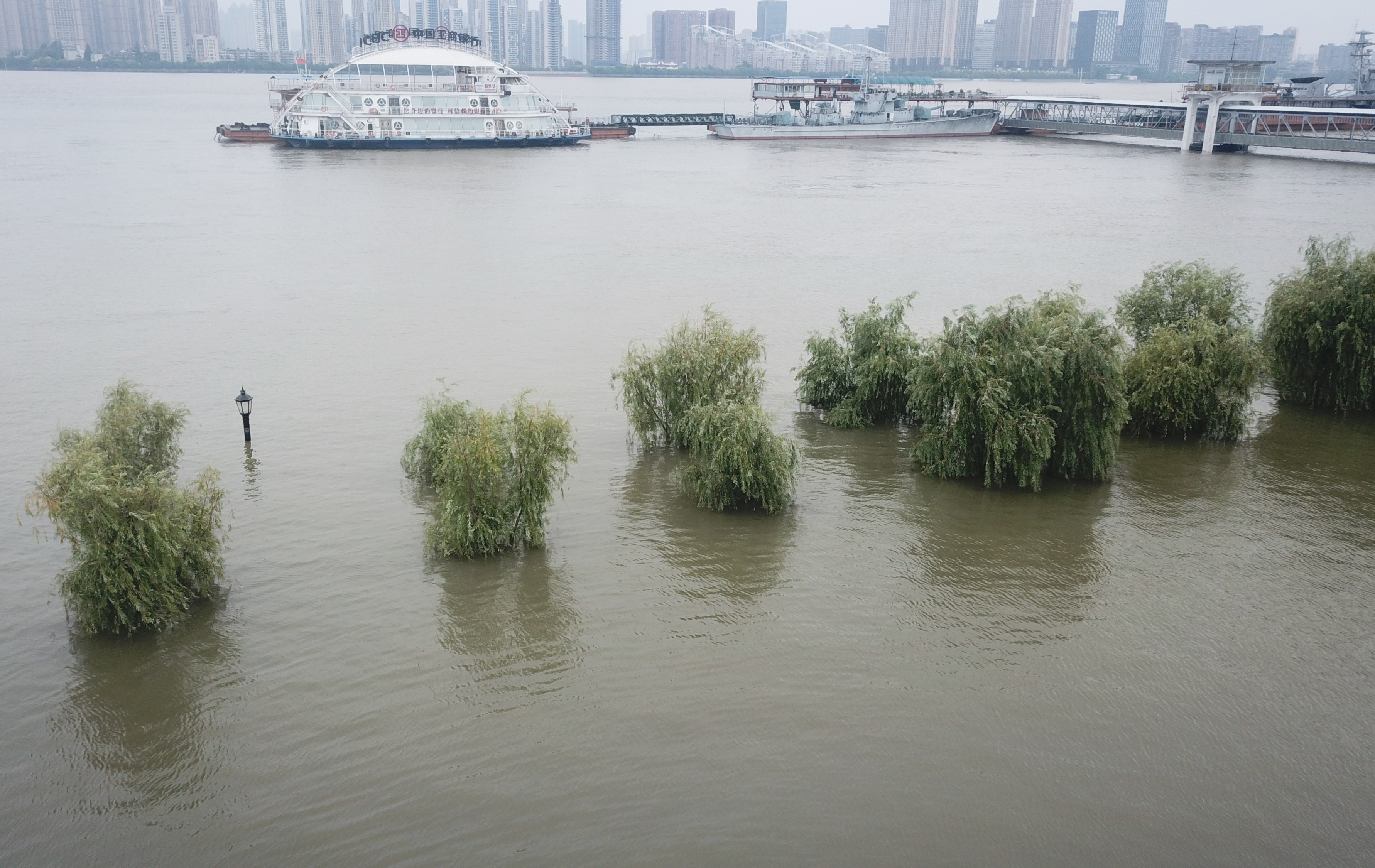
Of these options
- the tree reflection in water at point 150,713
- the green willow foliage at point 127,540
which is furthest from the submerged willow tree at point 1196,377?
the tree reflection in water at point 150,713

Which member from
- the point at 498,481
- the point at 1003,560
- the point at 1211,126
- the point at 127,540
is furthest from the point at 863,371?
the point at 1211,126

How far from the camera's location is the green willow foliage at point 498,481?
16641 mm

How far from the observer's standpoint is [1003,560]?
1775 centimetres

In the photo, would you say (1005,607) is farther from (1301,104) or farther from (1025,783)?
(1301,104)

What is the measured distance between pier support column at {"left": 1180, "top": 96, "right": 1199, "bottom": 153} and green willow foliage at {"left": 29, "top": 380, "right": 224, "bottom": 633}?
8816cm

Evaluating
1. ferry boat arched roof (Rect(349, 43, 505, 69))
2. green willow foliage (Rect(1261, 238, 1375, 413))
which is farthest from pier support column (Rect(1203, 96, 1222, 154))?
green willow foliage (Rect(1261, 238, 1375, 413))

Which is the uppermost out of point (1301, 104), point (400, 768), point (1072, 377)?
point (1301, 104)

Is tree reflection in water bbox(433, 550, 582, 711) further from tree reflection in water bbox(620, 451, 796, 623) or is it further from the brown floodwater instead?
tree reflection in water bbox(620, 451, 796, 623)

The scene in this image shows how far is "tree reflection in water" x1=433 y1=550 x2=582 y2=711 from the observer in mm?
14031

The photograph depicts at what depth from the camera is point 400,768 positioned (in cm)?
1234

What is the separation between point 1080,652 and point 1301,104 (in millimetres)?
99689

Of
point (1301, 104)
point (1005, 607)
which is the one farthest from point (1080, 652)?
point (1301, 104)

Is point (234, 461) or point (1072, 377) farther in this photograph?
point (234, 461)

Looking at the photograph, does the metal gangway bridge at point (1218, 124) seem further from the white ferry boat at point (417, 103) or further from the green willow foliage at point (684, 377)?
the green willow foliage at point (684, 377)
